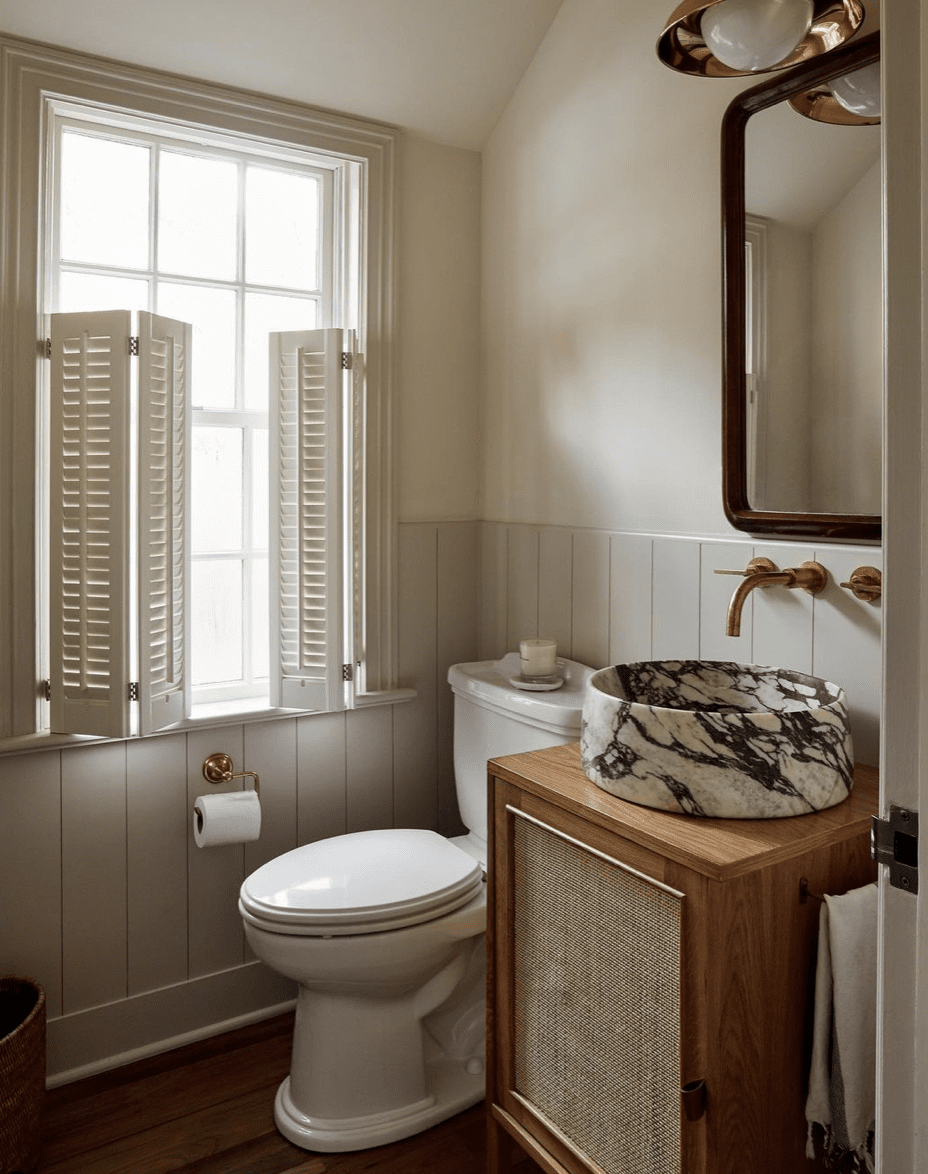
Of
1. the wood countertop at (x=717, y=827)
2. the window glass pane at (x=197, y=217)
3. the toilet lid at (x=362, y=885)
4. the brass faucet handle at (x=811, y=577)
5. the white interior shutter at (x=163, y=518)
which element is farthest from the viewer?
the window glass pane at (x=197, y=217)

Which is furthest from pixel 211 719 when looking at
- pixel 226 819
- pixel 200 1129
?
pixel 200 1129

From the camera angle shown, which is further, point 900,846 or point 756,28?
point 756,28

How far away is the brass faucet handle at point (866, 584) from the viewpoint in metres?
1.40

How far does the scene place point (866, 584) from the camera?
1412 millimetres

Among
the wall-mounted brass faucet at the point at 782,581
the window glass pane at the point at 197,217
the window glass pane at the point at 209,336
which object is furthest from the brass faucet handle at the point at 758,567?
the window glass pane at the point at 197,217

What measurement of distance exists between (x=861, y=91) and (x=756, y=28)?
0.86 feet

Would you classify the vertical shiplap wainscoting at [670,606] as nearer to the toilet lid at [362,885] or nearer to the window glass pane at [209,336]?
the toilet lid at [362,885]

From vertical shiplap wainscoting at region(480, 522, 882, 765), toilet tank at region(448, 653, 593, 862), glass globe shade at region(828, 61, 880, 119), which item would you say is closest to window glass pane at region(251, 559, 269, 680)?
toilet tank at region(448, 653, 593, 862)

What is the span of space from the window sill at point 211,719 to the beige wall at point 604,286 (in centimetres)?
57

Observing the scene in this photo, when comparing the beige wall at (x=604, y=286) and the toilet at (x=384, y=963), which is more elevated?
the beige wall at (x=604, y=286)

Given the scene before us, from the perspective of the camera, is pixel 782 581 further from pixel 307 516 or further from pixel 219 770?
pixel 219 770

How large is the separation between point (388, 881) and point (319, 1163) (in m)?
0.53

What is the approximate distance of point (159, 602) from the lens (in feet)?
6.48

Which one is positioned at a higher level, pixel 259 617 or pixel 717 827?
pixel 259 617
